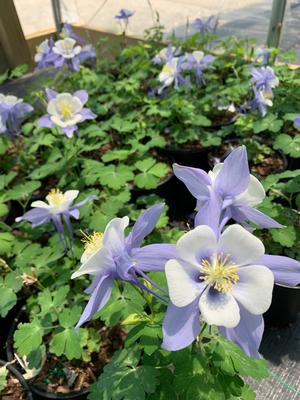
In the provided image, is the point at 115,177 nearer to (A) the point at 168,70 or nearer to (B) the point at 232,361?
(A) the point at 168,70

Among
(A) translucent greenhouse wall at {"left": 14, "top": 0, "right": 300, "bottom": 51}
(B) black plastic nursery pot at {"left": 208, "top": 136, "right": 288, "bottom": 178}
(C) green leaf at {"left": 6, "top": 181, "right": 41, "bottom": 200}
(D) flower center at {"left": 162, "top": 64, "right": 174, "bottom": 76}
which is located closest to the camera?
(C) green leaf at {"left": 6, "top": 181, "right": 41, "bottom": 200}

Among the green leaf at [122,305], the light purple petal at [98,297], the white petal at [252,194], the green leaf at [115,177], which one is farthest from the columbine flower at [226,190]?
the green leaf at [115,177]

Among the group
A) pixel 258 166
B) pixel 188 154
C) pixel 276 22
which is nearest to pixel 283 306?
pixel 258 166

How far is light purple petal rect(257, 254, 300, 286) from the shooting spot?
2.20 feet

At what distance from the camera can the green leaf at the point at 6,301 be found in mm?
1333

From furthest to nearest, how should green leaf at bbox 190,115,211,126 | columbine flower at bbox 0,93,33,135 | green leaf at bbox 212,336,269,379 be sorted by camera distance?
green leaf at bbox 190,115,211,126
columbine flower at bbox 0,93,33,135
green leaf at bbox 212,336,269,379

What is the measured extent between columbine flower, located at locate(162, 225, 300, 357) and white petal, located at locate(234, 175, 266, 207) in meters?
0.12

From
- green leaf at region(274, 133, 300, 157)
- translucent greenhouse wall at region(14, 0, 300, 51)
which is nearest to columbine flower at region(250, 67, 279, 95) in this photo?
green leaf at region(274, 133, 300, 157)

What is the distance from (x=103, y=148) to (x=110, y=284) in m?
1.89

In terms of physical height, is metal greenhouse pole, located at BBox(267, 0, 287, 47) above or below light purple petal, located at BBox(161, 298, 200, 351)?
below

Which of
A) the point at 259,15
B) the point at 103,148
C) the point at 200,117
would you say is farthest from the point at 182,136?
the point at 259,15

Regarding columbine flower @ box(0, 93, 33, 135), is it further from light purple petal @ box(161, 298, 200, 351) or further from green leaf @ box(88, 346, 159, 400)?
light purple petal @ box(161, 298, 200, 351)

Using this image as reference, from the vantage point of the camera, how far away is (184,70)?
8.53 feet

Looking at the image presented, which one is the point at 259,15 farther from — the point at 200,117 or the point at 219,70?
the point at 200,117
